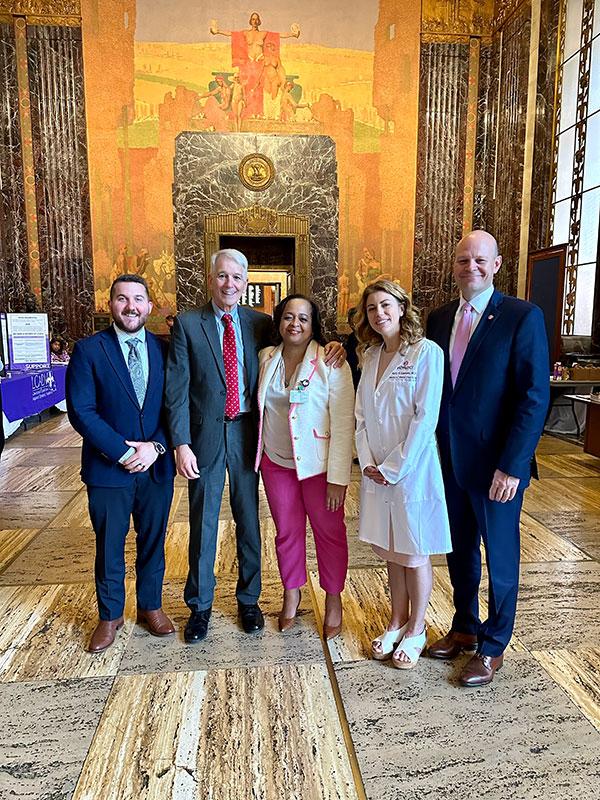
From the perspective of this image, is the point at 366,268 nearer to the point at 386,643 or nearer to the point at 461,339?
the point at 461,339

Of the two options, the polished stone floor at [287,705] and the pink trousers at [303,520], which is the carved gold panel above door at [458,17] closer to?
the polished stone floor at [287,705]

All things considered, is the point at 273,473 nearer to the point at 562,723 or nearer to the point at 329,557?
the point at 329,557

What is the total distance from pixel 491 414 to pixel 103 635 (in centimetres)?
209

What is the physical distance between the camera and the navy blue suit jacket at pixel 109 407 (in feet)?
8.33

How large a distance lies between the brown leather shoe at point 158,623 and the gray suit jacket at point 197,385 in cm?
84

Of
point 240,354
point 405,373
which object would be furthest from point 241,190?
point 405,373

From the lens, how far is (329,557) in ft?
9.07

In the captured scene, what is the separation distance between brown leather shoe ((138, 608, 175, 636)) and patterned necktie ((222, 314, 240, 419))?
1.10 metres

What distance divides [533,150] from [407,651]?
10488mm

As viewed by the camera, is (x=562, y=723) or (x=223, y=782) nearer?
(x=223, y=782)

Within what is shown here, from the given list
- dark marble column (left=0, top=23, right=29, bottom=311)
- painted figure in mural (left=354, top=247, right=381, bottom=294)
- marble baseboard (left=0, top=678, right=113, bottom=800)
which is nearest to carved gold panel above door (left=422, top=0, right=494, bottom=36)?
painted figure in mural (left=354, top=247, right=381, bottom=294)

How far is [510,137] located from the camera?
37.3ft

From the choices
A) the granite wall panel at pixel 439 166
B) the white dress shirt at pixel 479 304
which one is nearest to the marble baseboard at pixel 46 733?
the white dress shirt at pixel 479 304

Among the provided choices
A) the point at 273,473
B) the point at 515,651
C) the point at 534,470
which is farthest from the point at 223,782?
the point at 534,470
